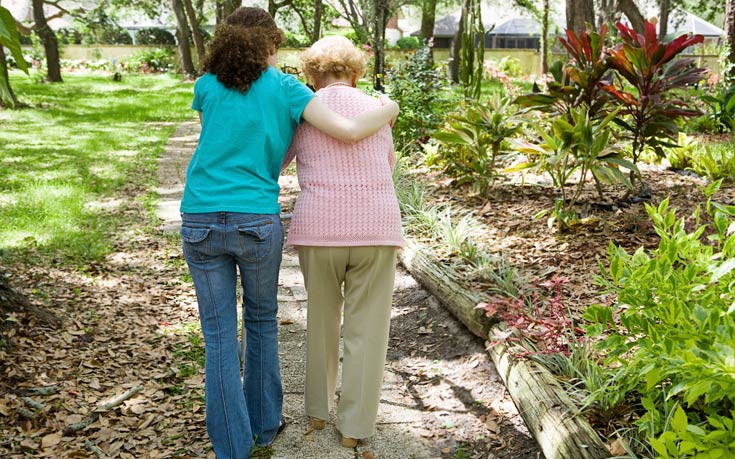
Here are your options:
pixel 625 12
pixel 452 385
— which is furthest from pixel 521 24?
pixel 452 385

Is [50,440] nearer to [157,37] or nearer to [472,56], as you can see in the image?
[472,56]

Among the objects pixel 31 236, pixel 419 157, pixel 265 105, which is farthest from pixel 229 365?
pixel 419 157

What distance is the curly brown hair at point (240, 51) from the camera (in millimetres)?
2502

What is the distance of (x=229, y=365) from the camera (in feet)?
8.66

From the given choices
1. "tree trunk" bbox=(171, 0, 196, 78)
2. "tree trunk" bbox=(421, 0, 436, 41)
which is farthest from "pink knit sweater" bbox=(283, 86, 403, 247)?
"tree trunk" bbox=(171, 0, 196, 78)

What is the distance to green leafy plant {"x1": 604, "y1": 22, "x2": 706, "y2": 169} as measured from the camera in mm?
4945

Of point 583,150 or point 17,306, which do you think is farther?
point 583,150

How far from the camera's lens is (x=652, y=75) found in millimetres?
5066

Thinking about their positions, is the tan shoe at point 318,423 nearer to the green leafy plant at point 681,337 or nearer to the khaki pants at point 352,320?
the khaki pants at point 352,320

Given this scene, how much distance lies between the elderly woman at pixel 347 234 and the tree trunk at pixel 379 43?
754 centimetres

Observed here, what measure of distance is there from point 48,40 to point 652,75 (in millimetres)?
19762

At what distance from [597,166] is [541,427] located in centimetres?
256

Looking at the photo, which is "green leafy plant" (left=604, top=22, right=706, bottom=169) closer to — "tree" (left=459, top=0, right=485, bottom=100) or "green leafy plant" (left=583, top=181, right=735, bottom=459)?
"green leafy plant" (left=583, top=181, right=735, bottom=459)

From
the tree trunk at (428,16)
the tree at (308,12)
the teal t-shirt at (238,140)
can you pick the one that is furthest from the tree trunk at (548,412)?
the tree at (308,12)
